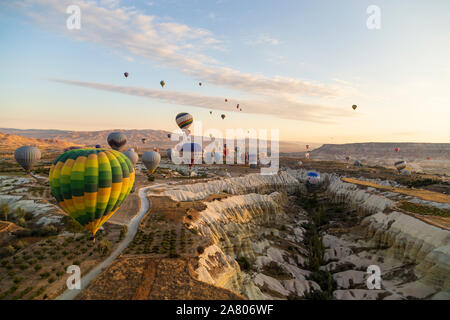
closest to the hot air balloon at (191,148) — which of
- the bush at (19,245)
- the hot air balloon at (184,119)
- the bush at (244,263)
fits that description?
the hot air balloon at (184,119)

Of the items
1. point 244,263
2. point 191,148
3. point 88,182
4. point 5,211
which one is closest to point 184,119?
point 191,148

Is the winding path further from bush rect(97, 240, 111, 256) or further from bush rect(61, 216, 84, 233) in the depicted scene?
bush rect(61, 216, 84, 233)

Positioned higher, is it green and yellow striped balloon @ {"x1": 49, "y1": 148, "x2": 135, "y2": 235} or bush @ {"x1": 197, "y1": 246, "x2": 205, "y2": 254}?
green and yellow striped balloon @ {"x1": 49, "y1": 148, "x2": 135, "y2": 235}

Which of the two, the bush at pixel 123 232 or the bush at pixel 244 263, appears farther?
the bush at pixel 244 263

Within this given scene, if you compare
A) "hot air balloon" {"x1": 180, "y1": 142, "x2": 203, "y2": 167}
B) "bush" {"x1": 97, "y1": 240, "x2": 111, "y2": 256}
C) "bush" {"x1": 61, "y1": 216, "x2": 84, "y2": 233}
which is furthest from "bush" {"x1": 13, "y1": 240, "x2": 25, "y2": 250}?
"hot air balloon" {"x1": 180, "y1": 142, "x2": 203, "y2": 167}

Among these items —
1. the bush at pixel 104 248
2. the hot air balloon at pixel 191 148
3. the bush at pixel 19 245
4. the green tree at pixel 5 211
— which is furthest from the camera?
the hot air balloon at pixel 191 148

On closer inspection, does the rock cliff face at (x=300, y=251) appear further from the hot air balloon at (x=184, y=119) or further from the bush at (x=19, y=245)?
the bush at (x=19, y=245)

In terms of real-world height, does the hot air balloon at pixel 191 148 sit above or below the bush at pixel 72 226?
above
